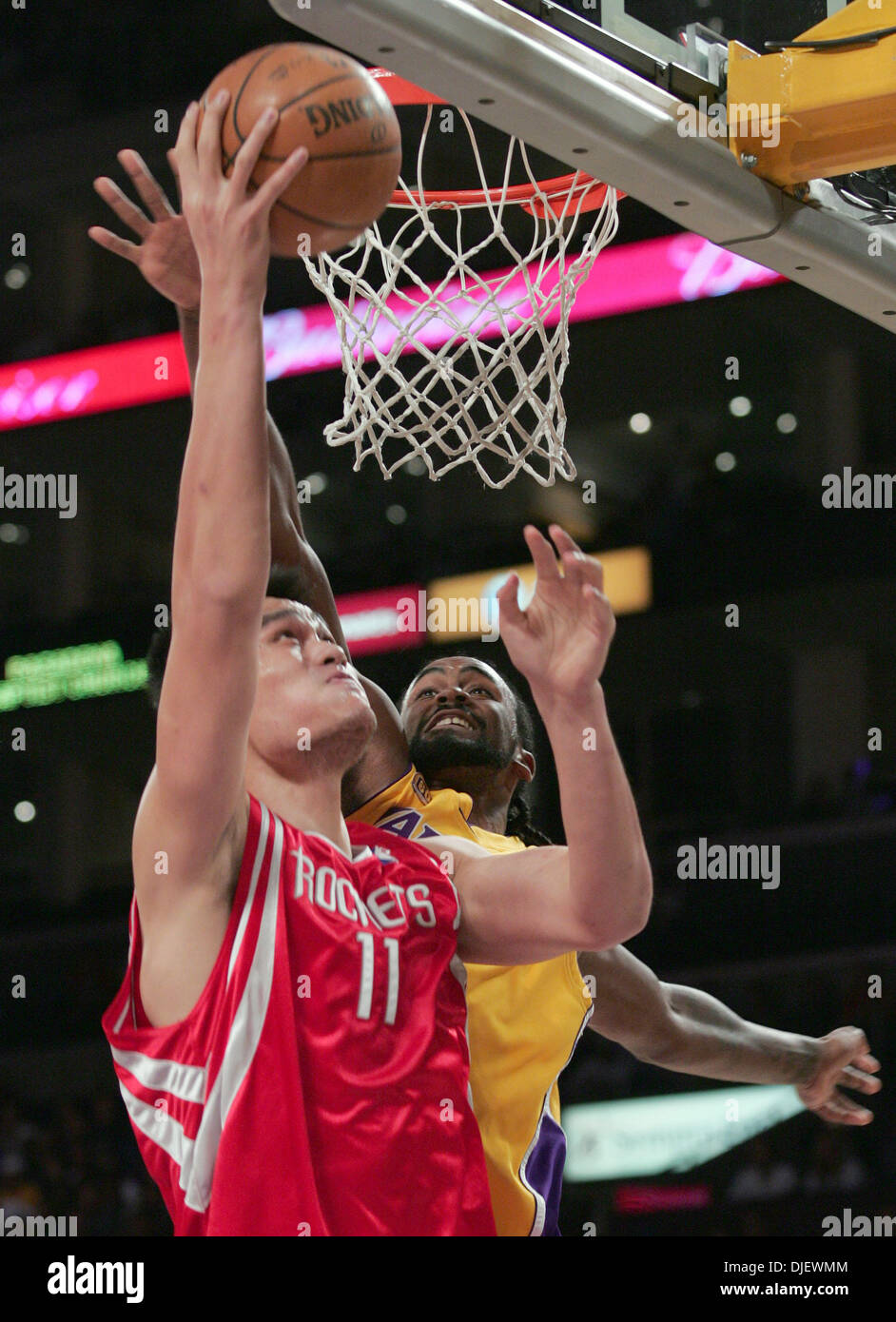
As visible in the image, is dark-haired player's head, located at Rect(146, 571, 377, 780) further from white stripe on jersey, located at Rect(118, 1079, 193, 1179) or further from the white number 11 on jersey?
white stripe on jersey, located at Rect(118, 1079, 193, 1179)

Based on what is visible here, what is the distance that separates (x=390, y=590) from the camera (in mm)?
10211


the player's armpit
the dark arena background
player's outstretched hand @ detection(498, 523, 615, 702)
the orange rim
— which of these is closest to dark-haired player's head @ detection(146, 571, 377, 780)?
the player's armpit

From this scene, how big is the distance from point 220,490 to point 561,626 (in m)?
0.50

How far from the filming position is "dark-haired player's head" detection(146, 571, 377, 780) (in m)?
2.71

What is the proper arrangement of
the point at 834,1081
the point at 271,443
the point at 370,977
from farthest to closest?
1. the point at 834,1081
2. the point at 271,443
3. the point at 370,977

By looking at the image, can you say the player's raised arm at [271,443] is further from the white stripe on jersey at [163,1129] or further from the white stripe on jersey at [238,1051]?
the white stripe on jersey at [163,1129]

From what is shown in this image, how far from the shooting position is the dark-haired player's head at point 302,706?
2707 millimetres

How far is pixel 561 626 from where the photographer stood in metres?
2.33

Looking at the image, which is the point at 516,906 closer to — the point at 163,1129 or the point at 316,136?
the point at 163,1129

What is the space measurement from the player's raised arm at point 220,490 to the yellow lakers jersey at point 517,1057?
0.94 metres

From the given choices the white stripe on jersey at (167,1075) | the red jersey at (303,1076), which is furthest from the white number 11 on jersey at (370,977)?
the white stripe on jersey at (167,1075)

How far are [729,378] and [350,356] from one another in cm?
686

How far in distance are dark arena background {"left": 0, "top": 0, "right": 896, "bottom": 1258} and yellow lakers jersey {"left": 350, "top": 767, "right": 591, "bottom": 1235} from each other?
4.69 metres

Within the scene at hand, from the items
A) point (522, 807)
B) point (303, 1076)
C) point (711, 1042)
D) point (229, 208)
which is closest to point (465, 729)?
point (522, 807)
